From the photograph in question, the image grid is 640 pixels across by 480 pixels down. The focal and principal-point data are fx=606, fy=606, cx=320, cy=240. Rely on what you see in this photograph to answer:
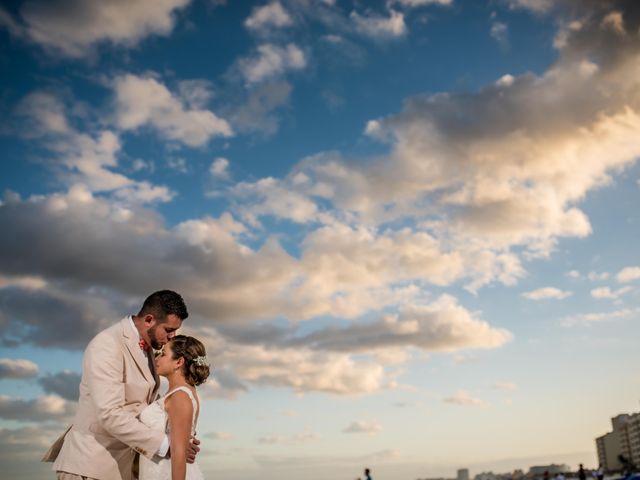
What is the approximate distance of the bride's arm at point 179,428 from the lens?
6129 millimetres

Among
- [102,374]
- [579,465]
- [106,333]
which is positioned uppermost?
[106,333]

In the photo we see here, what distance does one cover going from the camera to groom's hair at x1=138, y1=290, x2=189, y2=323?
635 centimetres

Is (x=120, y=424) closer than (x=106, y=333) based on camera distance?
Yes

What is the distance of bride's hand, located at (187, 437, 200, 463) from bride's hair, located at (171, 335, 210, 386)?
2.04 ft

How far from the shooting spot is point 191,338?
7008 millimetres

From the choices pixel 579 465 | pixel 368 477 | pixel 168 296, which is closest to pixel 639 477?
pixel 168 296

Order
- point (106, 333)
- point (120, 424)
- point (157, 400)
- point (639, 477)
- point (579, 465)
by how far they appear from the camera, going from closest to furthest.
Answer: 1. point (120, 424)
2. point (106, 333)
3. point (157, 400)
4. point (639, 477)
5. point (579, 465)

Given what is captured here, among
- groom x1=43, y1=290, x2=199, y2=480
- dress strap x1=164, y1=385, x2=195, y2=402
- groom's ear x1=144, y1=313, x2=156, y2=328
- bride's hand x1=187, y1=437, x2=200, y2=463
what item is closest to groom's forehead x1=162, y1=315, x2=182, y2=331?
groom x1=43, y1=290, x2=199, y2=480

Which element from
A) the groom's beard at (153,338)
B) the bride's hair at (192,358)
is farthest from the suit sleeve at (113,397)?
the bride's hair at (192,358)

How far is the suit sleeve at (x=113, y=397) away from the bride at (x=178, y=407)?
0.62 feet

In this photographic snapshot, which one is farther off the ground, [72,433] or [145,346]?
[145,346]

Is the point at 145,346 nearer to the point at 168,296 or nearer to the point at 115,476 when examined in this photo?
the point at 168,296

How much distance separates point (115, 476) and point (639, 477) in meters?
11.5

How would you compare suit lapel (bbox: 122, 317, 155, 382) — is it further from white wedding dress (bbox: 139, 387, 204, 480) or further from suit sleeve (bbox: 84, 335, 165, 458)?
white wedding dress (bbox: 139, 387, 204, 480)
